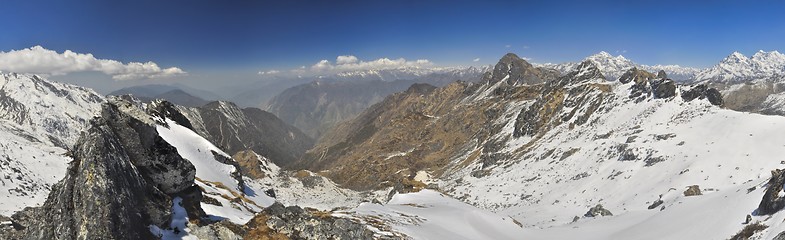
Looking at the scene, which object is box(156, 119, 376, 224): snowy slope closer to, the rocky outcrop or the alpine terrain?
the alpine terrain

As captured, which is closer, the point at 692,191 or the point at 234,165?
the point at 692,191

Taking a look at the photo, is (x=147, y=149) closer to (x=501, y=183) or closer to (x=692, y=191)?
(x=692, y=191)

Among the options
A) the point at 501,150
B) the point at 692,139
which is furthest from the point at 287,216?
the point at 501,150

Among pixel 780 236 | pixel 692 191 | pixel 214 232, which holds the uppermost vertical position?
pixel 214 232

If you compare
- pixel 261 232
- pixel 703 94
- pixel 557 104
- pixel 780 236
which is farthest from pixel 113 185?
pixel 557 104

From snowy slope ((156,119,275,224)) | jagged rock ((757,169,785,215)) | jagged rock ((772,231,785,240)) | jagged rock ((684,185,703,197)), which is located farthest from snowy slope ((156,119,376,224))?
jagged rock ((684,185,703,197))

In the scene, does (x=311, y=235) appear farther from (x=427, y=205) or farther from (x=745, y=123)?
(x=745, y=123)

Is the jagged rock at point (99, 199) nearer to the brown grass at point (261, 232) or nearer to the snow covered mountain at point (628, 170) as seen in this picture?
the brown grass at point (261, 232)

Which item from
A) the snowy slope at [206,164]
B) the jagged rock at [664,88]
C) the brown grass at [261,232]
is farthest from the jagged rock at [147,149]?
the jagged rock at [664,88]
